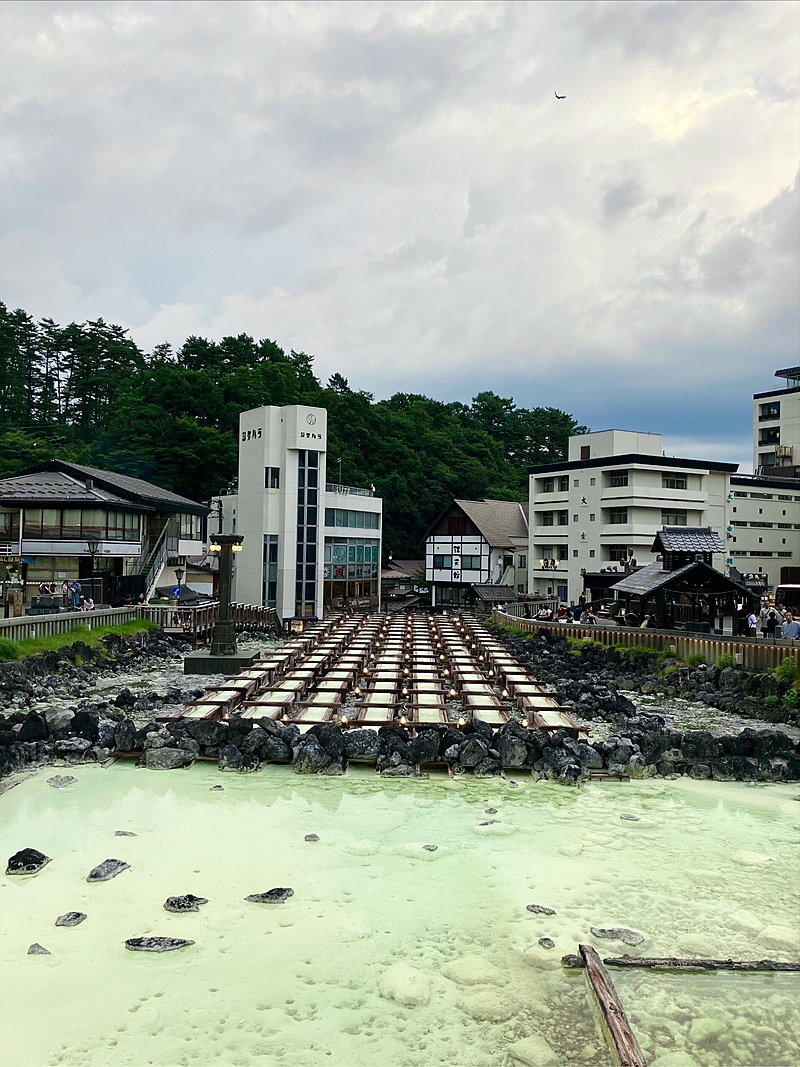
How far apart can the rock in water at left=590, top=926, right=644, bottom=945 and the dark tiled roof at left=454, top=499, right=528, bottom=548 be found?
43.1m

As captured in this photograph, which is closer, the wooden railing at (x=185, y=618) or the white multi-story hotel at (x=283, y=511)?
the wooden railing at (x=185, y=618)

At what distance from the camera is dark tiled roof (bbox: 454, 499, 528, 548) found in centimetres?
5081

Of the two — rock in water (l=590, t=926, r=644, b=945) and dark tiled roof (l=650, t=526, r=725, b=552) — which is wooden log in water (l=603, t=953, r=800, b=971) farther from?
dark tiled roof (l=650, t=526, r=725, b=552)

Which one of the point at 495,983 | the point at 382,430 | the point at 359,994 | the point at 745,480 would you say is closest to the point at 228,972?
the point at 359,994

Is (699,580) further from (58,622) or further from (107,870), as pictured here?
(58,622)

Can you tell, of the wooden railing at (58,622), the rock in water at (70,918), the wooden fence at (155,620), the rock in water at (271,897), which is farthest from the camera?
the wooden fence at (155,620)

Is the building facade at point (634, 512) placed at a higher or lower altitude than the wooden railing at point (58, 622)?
higher

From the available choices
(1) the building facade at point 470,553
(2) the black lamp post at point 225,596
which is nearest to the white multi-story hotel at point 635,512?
(1) the building facade at point 470,553

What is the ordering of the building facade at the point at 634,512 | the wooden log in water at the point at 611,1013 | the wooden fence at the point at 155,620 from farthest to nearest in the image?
the building facade at the point at 634,512 < the wooden fence at the point at 155,620 < the wooden log in water at the point at 611,1013

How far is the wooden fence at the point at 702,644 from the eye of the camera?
1926 cm

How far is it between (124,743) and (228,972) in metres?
7.63

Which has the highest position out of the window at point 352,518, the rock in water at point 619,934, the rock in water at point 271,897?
the window at point 352,518

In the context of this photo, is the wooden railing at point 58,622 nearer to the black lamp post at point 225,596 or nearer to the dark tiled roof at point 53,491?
the dark tiled roof at point 53,491

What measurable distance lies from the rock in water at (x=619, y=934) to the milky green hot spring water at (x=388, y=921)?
4.1 inches
